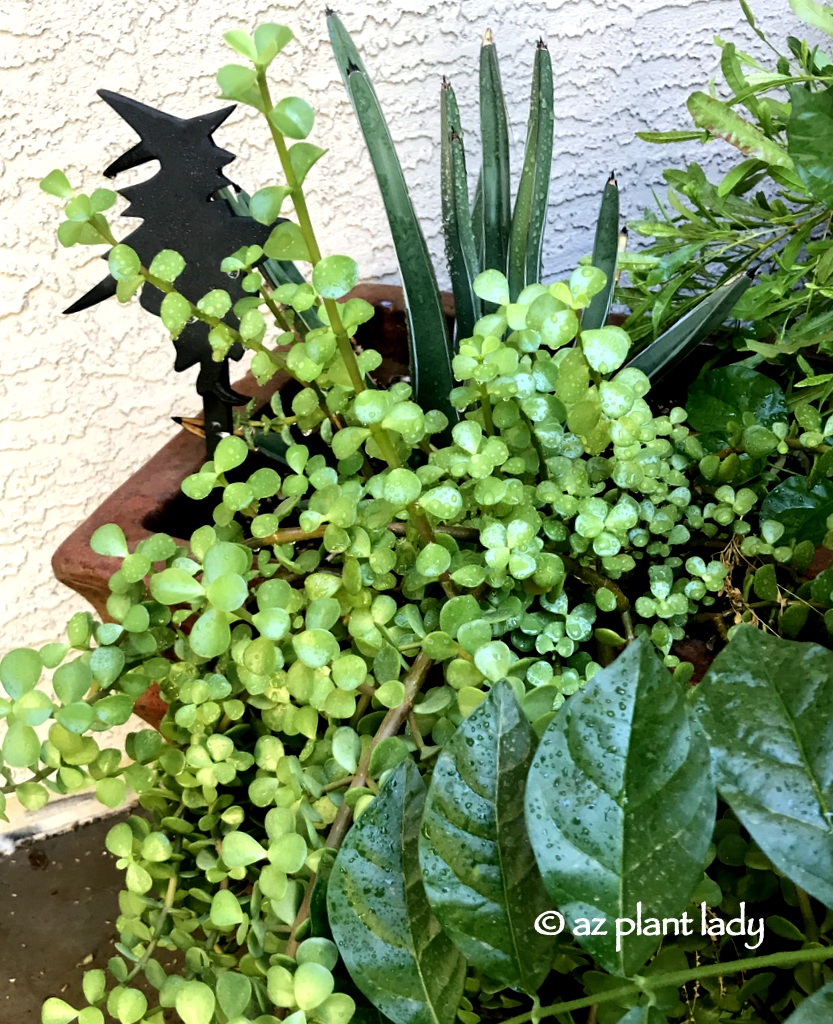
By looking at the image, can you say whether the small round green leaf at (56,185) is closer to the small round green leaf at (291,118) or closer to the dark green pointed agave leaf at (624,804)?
the small round green leaf at (291,118)

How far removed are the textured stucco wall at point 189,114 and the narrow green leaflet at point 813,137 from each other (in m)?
0.37

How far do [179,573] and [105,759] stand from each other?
0.13 meters

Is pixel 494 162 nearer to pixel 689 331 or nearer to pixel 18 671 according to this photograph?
pixel 689 331

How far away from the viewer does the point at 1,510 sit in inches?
35.1

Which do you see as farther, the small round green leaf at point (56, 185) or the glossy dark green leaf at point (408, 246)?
the glossy dark green leaf at point (408, 246)

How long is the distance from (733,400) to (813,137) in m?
0.22

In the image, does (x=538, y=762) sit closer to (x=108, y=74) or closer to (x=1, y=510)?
(x=108, y=74)

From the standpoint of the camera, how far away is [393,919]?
0.98 ft

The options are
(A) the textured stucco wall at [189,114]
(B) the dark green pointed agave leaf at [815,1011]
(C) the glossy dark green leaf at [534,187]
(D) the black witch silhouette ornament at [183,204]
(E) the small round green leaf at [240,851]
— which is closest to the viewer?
(B) the dark green pointed agave leaf at [815,1011]

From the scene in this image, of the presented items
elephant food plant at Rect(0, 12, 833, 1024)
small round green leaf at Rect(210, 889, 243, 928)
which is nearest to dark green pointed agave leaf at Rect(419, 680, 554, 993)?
elephant food plant at Rect(0, 12, 833, 1024)

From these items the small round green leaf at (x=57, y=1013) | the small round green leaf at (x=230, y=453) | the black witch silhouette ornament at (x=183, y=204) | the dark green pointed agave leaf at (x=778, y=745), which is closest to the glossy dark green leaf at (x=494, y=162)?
the black witch silhouette ornament at (x=183, y=204)

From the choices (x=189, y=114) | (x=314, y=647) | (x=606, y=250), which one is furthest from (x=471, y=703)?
(x=189, y=114)

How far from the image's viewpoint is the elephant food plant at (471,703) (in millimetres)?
266

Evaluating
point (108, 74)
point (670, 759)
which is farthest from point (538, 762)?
point (108, 74)
